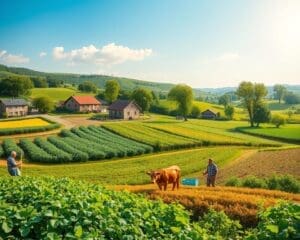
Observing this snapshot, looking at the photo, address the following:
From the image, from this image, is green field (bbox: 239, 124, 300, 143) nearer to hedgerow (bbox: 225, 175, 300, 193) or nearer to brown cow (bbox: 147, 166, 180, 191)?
hedgerow (bbox: 225, 175, 300, 193)

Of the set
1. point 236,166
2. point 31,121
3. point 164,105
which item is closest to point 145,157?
point 236,166

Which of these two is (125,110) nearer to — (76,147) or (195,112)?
(195,112)

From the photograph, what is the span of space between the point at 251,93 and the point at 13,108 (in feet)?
220

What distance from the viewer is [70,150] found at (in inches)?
2467

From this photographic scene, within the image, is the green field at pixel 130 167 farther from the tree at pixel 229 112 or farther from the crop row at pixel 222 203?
the tree at pixel 229 112

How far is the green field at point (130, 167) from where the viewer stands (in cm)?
4475

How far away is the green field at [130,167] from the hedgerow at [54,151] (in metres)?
1.54

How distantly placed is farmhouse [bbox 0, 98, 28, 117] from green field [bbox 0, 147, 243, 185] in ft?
208

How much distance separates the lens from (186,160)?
57.7 metres

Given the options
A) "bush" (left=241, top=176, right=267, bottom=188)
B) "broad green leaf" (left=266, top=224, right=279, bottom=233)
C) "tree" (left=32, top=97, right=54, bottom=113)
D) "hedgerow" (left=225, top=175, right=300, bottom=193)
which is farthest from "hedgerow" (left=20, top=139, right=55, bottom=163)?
"tree" (left=32, top=97, right=54, bottom=113)

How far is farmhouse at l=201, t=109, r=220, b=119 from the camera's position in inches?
5443

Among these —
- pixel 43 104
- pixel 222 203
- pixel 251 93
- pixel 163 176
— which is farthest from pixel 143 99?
pixel 222 203

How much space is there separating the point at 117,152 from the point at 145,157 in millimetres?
4417

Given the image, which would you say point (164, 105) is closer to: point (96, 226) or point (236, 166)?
point (236, 166)
